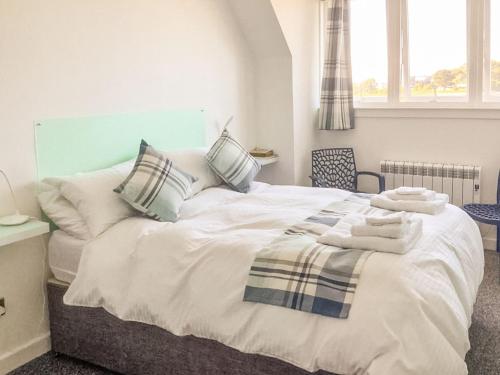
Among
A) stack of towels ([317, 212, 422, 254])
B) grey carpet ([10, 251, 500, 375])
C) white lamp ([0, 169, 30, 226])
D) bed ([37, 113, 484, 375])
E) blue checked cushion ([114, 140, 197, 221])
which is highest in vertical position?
blue checked cushion ([114, 140, 197, 221])

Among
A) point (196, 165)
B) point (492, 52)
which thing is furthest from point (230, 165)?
point (492, 52)

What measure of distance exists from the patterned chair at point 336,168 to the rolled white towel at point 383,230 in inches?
90.4

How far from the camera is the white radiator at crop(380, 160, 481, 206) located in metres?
4.12

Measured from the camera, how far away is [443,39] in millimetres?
4211

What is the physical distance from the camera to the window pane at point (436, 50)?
414 cm

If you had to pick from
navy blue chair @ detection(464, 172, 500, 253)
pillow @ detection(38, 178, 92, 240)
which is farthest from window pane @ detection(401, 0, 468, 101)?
pillow @ detection(38, 178, 92, 240)

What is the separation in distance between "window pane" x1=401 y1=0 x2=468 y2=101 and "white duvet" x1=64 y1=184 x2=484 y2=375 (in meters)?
1.73

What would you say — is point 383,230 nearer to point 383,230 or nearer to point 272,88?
point 383,230

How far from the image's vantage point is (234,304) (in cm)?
211

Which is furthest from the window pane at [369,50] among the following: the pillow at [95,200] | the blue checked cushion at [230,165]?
the pillow at [95,200]

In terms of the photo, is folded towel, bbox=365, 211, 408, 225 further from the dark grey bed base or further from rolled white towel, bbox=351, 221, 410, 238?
the dark grey bed base

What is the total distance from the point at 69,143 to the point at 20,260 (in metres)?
0.68

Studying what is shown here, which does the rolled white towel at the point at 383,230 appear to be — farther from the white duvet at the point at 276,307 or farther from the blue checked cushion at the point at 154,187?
the blue checked cushion at the point at 154,187

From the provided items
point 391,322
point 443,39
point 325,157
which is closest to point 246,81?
point 325,157
